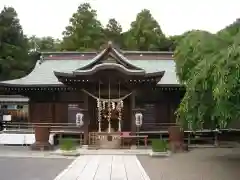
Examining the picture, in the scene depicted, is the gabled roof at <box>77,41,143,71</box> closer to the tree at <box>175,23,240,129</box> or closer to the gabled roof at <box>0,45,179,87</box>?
the gabled roof at <box>0,45,179,87</box>

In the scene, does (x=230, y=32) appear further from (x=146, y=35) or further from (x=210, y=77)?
(x=146, y=35)

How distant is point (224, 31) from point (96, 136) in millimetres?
10089

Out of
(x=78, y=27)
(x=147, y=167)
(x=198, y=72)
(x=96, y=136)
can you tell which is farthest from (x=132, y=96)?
(x=78, y=27)

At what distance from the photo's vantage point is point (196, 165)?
14.3 metres

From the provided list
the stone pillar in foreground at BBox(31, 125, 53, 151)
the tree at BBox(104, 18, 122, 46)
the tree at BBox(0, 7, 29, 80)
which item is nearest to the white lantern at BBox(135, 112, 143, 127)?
the stone pillar in foreground at BBox(31, 125, 53, 151)

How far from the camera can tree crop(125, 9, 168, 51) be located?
166 ft

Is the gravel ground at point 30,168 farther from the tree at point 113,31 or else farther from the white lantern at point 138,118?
the tree at point 113,31

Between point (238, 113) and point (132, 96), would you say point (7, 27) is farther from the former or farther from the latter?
point (238, 113)

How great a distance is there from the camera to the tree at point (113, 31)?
61.0 meters

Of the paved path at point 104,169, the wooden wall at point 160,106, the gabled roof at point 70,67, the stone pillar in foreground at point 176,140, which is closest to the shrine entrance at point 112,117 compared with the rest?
the wooden wall at point 160,106

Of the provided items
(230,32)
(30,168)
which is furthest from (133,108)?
(230,32)

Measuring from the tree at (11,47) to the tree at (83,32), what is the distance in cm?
742

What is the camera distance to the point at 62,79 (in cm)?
2050

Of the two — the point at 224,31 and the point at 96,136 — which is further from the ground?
the point at 224,31
